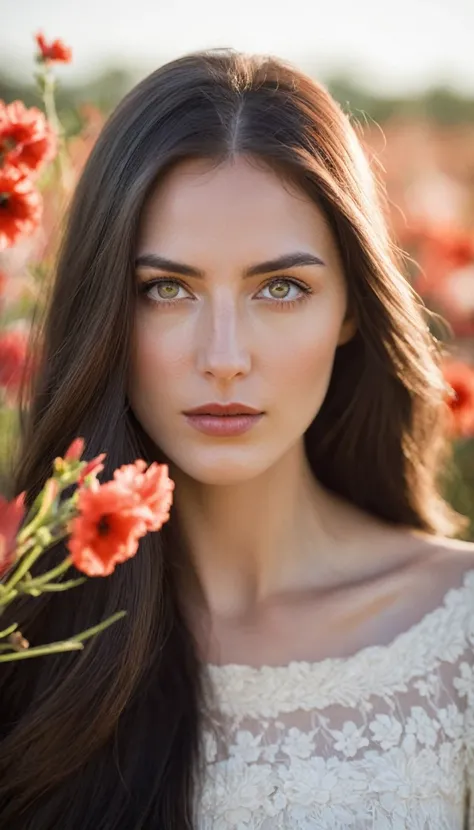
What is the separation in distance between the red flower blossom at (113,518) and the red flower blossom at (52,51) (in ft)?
3.75

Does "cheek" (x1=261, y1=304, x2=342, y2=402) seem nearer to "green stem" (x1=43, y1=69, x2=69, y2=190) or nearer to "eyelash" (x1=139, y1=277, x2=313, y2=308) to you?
"eyelash" (x1=139, y1=277, x2=313, y2=308)

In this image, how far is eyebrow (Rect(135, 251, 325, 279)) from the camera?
1772 mm

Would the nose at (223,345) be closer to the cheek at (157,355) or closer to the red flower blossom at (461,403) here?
the cheek at (157,355)

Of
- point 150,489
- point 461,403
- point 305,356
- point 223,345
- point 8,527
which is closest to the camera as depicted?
point 8,527

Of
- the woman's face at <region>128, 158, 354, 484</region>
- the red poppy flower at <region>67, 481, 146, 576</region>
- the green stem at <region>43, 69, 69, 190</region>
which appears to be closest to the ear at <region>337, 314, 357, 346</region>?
the woman's face at <region>128, 158, 354, 484</region>

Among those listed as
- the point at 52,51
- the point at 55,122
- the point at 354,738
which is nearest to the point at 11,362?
the point at 55,122

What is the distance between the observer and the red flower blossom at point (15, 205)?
1.46m

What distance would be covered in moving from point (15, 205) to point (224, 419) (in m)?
0.46

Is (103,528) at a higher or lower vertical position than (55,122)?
lower

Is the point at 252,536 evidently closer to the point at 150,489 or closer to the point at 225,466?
the point at 225,466

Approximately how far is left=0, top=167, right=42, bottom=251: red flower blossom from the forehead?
319 millimetres

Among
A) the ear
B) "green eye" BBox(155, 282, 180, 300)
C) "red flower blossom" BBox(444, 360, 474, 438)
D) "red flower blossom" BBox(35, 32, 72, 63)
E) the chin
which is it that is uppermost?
"red flower blossom" BBox(35, 32, 72, 63)

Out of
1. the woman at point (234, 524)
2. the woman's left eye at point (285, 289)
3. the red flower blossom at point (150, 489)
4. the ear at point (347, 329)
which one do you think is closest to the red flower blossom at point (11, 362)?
the woman at point (234, 524)

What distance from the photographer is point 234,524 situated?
209cm
